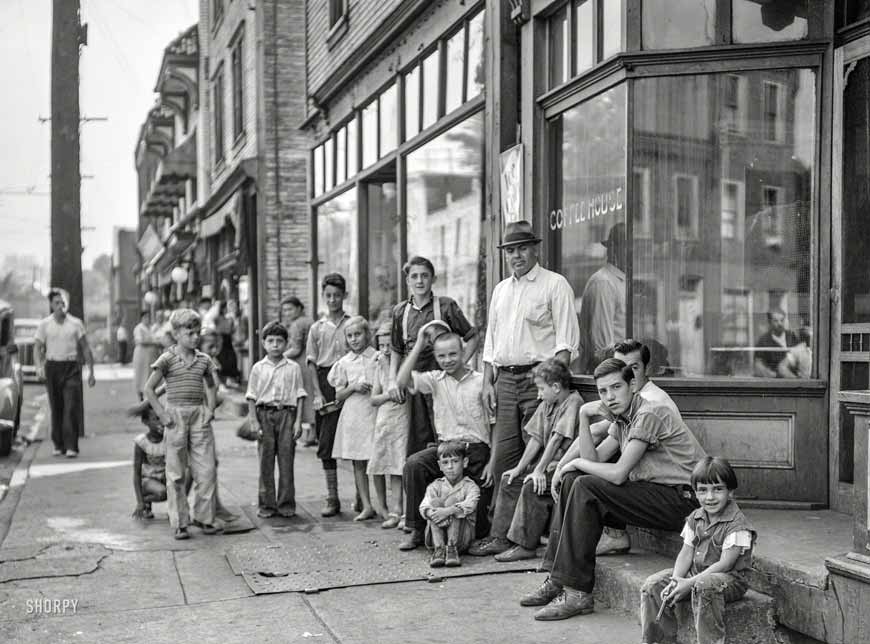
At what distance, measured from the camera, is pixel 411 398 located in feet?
26.0

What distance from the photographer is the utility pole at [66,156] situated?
14.9 m

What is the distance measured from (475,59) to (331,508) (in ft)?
14.2

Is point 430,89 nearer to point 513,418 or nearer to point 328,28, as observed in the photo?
point 328,28

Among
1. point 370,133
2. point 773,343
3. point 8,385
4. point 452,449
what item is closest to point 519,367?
point 452,449

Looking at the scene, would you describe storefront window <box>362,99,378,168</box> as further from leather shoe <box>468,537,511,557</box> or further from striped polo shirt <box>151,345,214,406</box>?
leather shoe <box>468,537,511,557</box>

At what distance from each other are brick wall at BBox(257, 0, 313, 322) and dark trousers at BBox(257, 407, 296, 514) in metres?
9.62

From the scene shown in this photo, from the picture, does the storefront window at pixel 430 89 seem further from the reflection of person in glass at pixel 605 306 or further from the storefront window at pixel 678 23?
the storefront window at pixel 678 23

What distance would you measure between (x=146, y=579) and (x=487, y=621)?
236 centimetres

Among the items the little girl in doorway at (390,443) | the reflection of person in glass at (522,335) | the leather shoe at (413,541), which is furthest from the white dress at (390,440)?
the reflection of person in glass at (522,335)

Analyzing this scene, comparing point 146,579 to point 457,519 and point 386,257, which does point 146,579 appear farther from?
point 386,257

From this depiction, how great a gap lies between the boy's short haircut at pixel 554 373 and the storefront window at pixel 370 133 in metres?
7.03

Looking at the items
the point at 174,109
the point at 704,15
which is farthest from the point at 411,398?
the point at 174,109

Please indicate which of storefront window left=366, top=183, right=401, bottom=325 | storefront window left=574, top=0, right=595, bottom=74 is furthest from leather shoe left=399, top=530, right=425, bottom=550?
storefront window left=366, top=183, right=401, bottom=325

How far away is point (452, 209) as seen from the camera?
34.7ft
